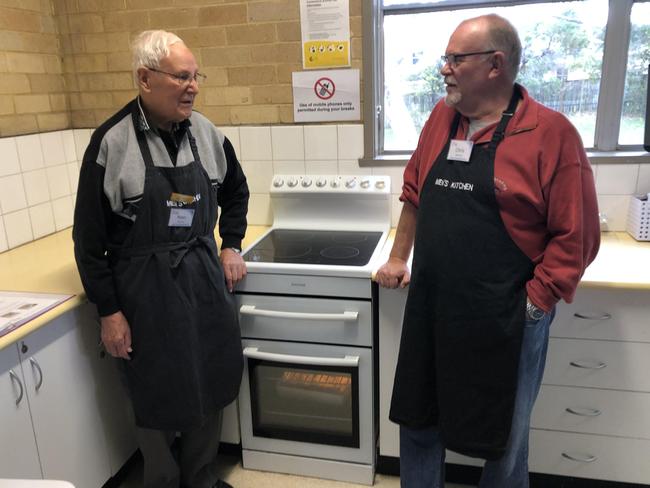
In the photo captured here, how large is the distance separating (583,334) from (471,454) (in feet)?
1.91

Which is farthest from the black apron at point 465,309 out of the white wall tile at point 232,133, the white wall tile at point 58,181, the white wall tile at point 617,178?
the white wall tile at point 58,181

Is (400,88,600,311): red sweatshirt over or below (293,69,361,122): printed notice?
below

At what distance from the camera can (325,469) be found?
2.12 meters

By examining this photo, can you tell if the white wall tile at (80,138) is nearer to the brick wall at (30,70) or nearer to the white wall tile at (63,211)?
the brick wall at (30,70)

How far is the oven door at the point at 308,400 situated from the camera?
1.96 metres

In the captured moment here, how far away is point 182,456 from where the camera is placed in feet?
6.47

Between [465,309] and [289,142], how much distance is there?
50.7 inches

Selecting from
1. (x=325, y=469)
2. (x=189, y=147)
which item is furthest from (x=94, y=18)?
(x=325, y=469)

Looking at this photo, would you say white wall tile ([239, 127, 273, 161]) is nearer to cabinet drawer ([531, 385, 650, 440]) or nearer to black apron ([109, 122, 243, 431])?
black apron ([109, 122, 243, 431])

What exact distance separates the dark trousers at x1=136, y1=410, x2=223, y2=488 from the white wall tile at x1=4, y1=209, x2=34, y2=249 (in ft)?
3.39

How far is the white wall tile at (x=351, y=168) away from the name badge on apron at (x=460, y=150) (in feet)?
3.13

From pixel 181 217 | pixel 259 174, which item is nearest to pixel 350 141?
pixel 259 174

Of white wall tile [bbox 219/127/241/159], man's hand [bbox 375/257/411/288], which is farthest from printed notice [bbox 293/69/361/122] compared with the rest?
man's hand [bbox 375/257/411/288]

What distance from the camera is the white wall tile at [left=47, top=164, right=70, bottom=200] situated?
8.14 feet
